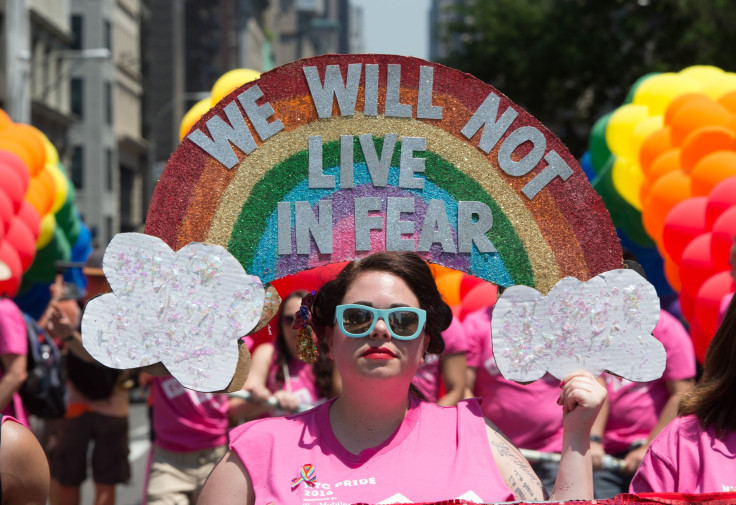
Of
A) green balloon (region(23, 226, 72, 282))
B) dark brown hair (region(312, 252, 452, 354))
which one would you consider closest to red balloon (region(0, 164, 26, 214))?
green balloon (region(23, 226, 72, 282))

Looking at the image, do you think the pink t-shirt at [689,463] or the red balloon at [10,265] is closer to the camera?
the pink t-shirt at [689,463]

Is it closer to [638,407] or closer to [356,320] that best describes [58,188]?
[638,407]

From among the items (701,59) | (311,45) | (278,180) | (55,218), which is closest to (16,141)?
Result: (55,218)

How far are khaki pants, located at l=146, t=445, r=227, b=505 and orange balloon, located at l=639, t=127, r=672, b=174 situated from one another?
10.2ft

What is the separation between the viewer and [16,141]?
781 centimetres

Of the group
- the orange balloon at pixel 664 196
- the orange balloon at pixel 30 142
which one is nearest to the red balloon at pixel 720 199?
the orange balloon at pixel 664 196

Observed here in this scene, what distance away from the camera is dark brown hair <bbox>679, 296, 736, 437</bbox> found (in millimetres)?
2961

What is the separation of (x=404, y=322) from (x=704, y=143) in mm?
3837

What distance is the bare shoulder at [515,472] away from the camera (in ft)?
9.30

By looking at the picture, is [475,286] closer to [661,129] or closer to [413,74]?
[661,129]

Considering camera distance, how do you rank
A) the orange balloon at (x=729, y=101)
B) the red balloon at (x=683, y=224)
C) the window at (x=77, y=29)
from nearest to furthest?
the red balloon at (x=683, y=224)
the orange balloon at (x=729, y=101)
the window at (x=77, y=29)

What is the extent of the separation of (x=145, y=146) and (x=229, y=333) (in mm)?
57918

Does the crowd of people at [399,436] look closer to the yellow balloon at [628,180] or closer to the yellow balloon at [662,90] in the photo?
the yellow balloon at [628,180]

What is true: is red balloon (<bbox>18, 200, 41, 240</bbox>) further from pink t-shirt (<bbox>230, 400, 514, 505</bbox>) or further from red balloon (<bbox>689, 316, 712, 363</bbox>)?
pink t-shirt (<bbox>230, 400, 514, 505</bbox>)
